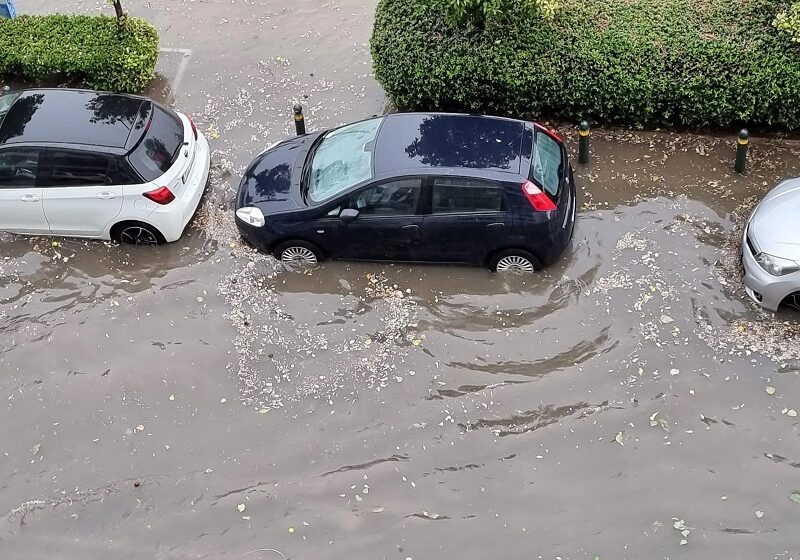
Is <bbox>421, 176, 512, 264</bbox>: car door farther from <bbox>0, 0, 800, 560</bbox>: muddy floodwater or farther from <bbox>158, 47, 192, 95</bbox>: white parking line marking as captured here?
<bbox>158, 47, 192, 95</bbox>: white parking line marking

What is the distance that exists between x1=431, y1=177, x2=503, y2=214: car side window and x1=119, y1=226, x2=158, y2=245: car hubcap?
3627mm

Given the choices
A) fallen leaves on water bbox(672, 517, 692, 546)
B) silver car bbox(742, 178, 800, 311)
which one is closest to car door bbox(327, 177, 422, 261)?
silver car bbox(742, 178, 800, 311)

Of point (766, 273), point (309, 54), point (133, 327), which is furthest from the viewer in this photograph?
point (309, 54)

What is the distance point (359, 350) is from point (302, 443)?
4.06 feet

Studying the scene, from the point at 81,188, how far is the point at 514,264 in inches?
205

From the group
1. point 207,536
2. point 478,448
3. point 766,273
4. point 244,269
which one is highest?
point 766,273

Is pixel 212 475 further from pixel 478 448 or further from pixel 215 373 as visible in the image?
pixel 478 448

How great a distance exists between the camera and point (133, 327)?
29.1 feet

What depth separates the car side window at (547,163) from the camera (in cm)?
855

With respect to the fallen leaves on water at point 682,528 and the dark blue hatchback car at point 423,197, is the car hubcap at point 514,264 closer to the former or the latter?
the dark blue hatchback car at point 423,197

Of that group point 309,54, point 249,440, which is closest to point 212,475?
point 249,440

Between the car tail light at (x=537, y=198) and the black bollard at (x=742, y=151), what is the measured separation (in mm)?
2921

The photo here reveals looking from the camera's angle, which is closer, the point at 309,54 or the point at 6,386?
the point at 6,386

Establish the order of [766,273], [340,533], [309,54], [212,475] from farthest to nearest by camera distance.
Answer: [309,54] → [766,273] → [212,475] → [340,533]
